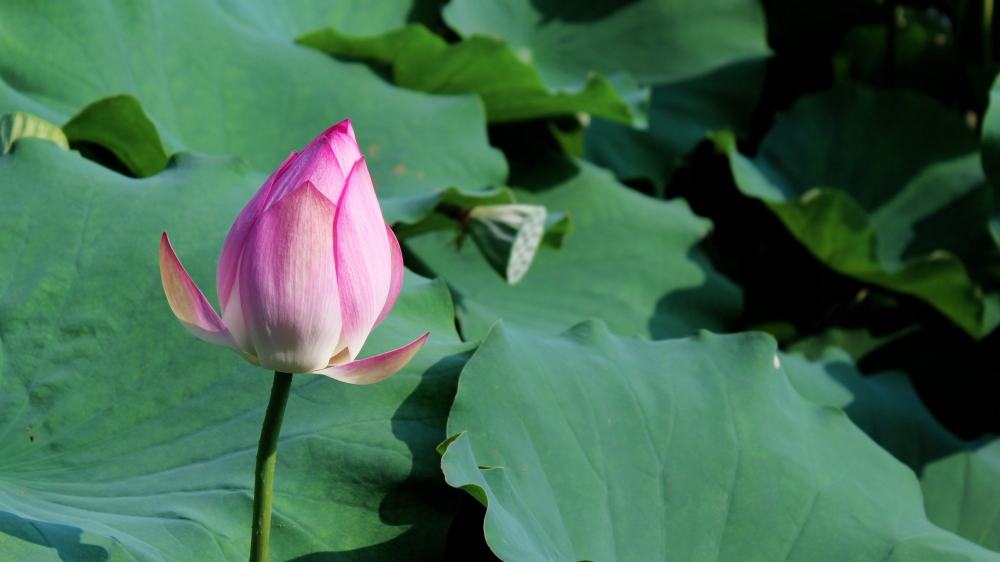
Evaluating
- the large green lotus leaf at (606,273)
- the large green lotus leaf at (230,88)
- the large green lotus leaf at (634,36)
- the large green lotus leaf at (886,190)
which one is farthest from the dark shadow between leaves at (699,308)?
the large green lotus leaf at (634,36)

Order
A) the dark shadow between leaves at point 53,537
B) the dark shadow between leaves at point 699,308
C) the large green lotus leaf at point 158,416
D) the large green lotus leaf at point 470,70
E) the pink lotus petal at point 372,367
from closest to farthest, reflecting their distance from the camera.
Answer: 1. the pink lotus petal at point 372,367
2. the dark shadow between leaves at point 53,537
3. the large green lotus leaf at point 158,416
4. the large green lotus leaf at point 470,70
5. the dark shadow between leaves at point 699,308

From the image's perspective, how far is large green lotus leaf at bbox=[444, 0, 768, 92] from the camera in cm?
209

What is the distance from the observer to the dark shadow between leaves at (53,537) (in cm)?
60

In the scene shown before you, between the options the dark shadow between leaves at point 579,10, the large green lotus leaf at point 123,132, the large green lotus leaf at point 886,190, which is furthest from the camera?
the dark shadow between leaves at point 579,10

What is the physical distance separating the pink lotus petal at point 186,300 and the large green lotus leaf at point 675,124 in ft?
5.26

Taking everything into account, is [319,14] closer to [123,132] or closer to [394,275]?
[123,132]

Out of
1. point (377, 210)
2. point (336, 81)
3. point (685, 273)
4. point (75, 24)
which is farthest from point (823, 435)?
point (75, 24)

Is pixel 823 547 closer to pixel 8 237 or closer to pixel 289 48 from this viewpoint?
pixel 8 237

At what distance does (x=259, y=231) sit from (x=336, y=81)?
3.64ft

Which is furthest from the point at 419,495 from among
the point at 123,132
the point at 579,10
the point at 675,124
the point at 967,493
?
the point at 579,10

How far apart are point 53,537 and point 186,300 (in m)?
0.28

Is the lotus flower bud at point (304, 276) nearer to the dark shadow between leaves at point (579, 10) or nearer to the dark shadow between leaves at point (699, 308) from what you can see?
the dark shadow between leaves at point (699, 308)

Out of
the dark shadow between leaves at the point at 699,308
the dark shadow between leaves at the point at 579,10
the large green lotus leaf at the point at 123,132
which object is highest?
the large green lotus leaf at the point at 123,132

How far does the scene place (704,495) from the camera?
2.72ft
